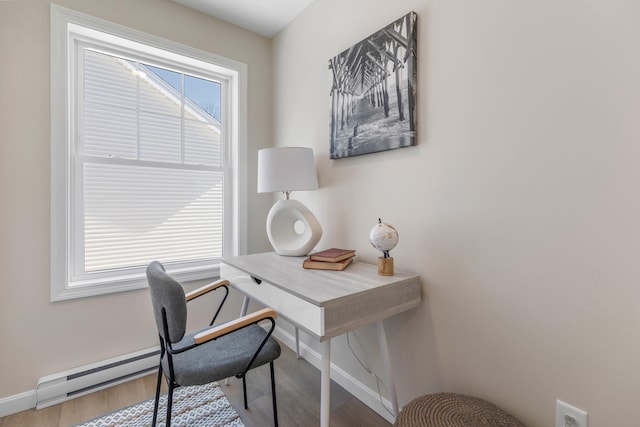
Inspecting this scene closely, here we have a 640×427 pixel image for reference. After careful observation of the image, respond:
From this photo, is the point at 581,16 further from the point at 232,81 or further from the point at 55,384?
the point at 55,384

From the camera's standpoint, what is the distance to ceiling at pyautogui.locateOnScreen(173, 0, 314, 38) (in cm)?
206

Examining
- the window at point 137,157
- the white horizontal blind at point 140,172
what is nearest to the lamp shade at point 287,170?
the window at point 137,157

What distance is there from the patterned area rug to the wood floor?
52 mm

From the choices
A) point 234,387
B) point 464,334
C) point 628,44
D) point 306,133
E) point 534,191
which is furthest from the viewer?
point 306,133

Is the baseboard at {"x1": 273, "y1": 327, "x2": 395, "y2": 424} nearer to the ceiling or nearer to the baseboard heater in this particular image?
the baseboard heater

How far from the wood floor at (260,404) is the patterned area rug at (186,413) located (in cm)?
5

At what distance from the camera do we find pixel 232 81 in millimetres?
2410

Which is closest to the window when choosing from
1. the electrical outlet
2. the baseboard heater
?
the baseboard heater

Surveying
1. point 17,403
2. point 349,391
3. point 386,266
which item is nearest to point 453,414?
point 386,266

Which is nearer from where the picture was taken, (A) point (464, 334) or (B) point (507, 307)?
(B) point (507, 307)

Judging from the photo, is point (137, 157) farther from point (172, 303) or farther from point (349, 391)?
point (349, 391)

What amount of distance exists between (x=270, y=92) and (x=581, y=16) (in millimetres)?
2034

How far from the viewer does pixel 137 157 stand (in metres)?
2.05

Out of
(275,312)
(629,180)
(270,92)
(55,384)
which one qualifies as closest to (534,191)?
(629,180)
